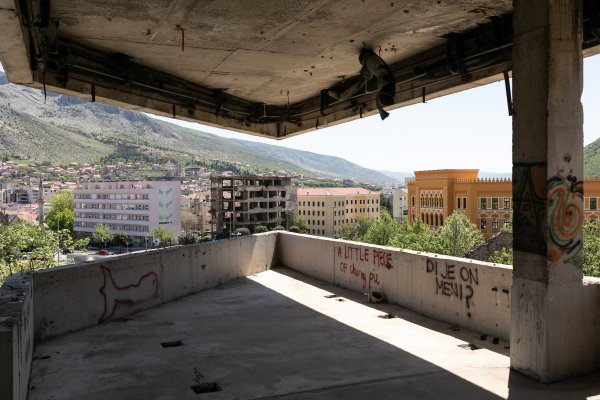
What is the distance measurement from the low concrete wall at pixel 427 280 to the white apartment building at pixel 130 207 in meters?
121

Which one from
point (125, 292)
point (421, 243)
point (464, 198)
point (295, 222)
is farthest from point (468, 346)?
point (295, 222)

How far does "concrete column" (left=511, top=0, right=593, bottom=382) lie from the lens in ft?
19.2

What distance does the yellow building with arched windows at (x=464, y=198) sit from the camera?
8444 cm

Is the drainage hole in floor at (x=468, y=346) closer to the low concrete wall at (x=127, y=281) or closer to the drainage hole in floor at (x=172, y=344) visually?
the drainage hole in floor at (x=172, y=344)

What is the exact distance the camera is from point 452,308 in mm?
8633

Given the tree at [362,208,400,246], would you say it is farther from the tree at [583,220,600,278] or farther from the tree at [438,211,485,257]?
the tree at [583,220,600,278]

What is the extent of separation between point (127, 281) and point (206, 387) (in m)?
4.45

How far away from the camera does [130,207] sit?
13138 centimetres

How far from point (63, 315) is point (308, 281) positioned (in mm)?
6575

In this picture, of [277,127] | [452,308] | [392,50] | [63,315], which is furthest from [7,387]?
[277,127]

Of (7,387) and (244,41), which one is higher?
(244,41)

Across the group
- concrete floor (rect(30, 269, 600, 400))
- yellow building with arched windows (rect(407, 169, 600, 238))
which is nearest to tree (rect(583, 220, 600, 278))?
yellow building with arched windows (rect(407, 169, 600, 238))

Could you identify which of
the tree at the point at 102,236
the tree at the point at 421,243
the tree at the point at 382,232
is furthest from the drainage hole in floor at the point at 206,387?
the tree at the point at 102,236

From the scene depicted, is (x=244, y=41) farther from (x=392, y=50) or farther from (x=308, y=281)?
(x=308, y=281)
